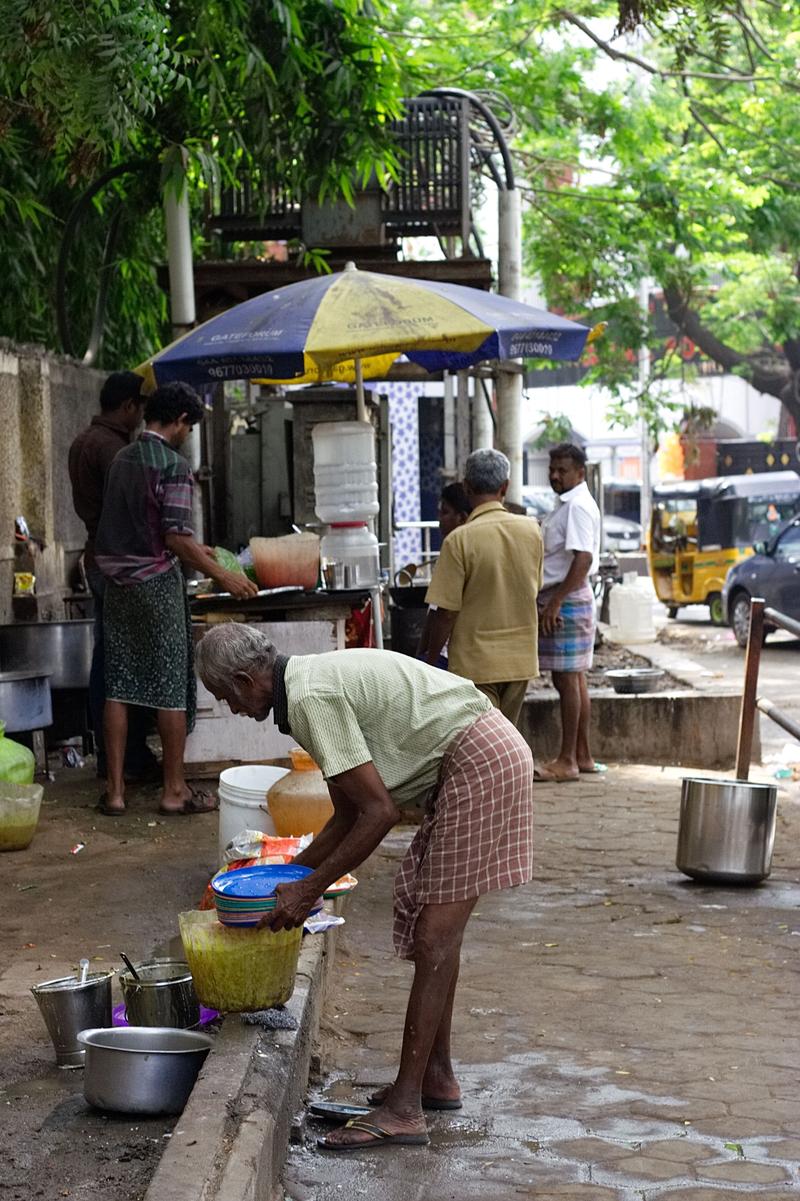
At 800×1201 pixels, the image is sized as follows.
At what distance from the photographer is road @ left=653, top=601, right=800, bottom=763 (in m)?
12.7

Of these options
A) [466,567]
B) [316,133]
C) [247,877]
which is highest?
[316,133]

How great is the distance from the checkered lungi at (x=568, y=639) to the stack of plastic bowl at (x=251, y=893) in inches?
203

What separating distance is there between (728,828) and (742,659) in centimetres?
1165

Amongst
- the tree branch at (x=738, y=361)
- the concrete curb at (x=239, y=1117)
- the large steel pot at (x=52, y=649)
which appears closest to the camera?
the concrete curb at (x=239, y=1117)

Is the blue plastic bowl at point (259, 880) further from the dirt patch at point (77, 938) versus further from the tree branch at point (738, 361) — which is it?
the tree branch at point (738, 361)

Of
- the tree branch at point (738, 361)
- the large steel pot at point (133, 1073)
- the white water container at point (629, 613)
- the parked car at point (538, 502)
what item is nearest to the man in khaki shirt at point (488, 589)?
the large steel pot at point (133, 1073)

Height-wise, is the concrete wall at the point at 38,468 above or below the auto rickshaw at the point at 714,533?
above

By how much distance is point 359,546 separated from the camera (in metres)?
9.43

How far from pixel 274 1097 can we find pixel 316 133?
778 centimetres

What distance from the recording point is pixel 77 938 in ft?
18.9

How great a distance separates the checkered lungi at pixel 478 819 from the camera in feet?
13.3

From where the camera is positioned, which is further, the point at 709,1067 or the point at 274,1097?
the point at 709,1067

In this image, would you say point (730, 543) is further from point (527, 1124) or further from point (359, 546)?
point (527, 1124)

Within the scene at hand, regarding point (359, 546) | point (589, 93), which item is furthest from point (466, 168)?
point (589, 93)
